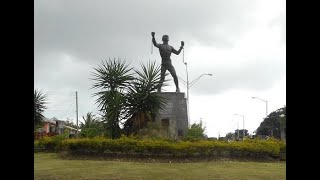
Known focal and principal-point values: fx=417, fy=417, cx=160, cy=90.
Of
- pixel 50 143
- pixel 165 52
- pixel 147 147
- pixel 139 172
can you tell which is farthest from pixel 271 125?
pixel 139 172

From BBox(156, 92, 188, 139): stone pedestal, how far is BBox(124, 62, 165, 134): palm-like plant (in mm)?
1198

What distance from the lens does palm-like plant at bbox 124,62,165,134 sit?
709 inches

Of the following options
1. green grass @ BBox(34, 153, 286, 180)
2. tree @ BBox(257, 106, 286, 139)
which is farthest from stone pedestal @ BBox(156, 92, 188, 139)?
tree @ BBox(257, 106, 286, 139)

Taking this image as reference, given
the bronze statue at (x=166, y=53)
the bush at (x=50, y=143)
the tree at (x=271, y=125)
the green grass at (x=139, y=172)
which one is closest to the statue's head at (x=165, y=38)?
the bronze statue at (x=166, y=53)

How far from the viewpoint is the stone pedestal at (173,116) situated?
19734 millimetres

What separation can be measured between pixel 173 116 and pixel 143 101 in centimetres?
260

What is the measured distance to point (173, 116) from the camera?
20.0m

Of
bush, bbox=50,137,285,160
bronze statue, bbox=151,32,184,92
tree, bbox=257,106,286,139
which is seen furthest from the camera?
tree, bbox=257,106,286,139

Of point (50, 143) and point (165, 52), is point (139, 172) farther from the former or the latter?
point (50, 143)

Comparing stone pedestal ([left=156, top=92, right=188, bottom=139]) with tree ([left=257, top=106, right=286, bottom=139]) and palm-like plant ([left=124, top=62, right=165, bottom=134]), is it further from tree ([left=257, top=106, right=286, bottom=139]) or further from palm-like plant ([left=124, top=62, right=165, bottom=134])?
tree ([left=257, top=106, right=286, bottom=139])

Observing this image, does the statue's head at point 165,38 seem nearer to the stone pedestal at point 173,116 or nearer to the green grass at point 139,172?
the stone pedestal at point 173,116
